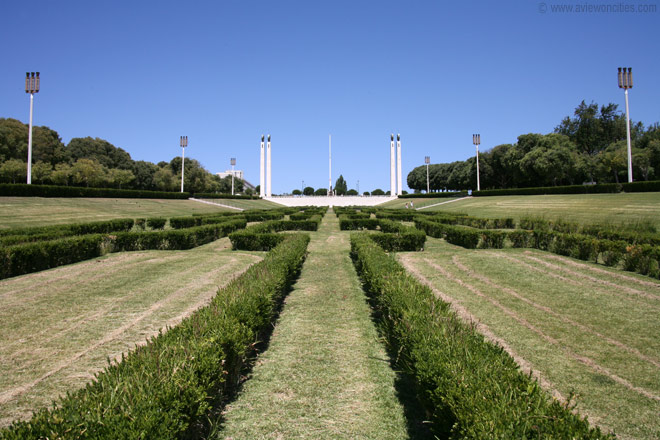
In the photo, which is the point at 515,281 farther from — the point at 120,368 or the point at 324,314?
the point at 120,368

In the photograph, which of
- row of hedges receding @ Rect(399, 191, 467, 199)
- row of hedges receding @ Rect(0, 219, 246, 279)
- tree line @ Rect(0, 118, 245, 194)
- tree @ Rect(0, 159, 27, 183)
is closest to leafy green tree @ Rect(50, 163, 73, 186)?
tree line @ Rect(0, 118, 245, 194)

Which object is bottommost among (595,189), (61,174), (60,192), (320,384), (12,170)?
(320,384)

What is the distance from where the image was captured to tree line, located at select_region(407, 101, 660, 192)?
4866 centimetres

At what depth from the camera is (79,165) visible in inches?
2051

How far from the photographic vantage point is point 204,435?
3266mm

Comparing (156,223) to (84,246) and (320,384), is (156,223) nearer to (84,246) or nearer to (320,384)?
(84,246)

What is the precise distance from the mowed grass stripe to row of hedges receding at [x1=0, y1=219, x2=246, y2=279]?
26.2 ft

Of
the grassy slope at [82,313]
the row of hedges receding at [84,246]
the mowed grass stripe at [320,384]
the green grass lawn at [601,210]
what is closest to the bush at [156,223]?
the row of hedges receding at [84,246]

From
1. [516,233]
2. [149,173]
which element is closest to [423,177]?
[149,173]

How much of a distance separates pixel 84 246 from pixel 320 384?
11094 millimetres

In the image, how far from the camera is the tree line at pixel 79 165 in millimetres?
47438

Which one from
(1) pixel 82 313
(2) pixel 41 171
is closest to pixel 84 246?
(1) pixel 82 313

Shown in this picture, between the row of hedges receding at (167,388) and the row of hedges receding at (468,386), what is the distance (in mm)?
1902

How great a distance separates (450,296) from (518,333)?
85.0 inches
